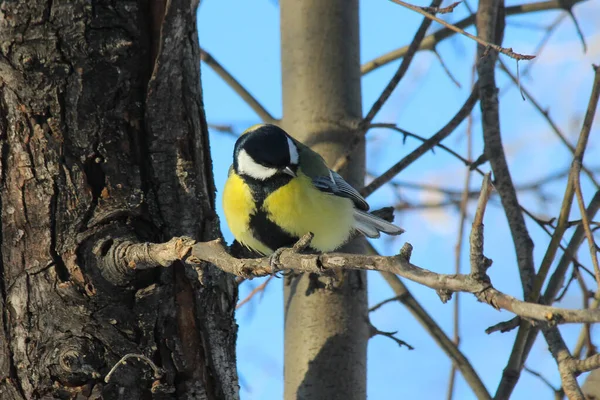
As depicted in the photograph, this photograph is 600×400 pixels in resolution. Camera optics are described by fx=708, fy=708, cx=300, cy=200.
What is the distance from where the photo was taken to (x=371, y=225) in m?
2.40

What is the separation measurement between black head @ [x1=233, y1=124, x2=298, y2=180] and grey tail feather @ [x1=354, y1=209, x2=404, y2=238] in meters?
0.29

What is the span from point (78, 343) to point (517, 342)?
41.0 inches

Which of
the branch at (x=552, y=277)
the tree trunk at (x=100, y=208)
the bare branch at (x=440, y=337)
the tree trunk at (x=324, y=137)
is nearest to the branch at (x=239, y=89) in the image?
the tree trunk at (x=324, y=137)

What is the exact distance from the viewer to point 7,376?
158cm

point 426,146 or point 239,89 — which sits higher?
point 239,89

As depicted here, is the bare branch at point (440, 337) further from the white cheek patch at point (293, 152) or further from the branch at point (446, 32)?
the branch at point (446, 32)

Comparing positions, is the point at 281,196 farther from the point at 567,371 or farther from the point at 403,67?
the point at 567,371

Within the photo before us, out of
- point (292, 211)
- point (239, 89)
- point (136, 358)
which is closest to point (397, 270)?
point (136, 358)

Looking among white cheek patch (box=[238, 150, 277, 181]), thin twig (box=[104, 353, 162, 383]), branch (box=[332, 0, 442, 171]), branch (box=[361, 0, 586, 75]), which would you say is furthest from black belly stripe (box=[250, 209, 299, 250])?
branch (box=[361, 0, 586, 75])

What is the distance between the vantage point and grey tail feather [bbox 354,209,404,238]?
2266mm

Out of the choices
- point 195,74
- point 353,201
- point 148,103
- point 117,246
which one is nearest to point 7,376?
point 117,246

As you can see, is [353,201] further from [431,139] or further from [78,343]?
[78,343]

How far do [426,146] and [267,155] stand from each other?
486 millimetres

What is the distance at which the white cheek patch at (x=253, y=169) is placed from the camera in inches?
84.3
